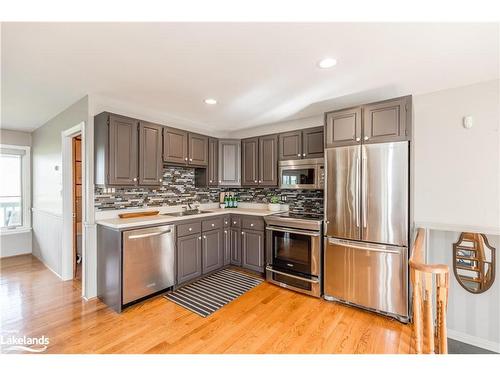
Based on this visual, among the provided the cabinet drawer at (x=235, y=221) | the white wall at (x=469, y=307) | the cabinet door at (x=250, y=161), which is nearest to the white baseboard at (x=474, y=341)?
the white wall at (x=469, y=307)

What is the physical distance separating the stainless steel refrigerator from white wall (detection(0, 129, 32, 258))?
5702 millimetres

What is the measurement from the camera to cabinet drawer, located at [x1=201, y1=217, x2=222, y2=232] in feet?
10.9

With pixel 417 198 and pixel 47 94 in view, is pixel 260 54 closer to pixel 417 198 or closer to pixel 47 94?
pixel 417 198

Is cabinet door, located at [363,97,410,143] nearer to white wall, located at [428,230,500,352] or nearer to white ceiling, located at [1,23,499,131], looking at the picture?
white ceiling, located at [1,23,499,131]

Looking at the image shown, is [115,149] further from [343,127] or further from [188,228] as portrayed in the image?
[343,127]

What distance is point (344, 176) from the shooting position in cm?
259

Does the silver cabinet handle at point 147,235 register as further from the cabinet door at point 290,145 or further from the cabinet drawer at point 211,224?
the cabinet door at point 290,145

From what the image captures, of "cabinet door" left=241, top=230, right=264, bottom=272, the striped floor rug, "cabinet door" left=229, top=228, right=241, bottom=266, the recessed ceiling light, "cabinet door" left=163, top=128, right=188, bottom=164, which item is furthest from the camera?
"cabinet door" left=229, top=228, right=241, bottom=266

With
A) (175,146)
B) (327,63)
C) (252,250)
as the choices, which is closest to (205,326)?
(252,250)

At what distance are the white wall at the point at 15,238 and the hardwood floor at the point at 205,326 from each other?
78.0 inches

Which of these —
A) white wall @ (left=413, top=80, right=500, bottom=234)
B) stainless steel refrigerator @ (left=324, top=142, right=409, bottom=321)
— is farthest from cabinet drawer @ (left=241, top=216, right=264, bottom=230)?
white wall @ (left=413, top=80, right=500, bottom=234)

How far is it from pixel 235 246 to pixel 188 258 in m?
0.82

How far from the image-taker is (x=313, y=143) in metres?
3.29
